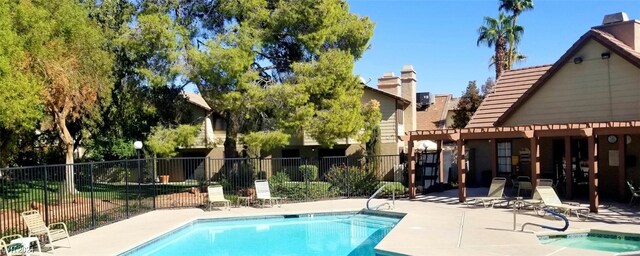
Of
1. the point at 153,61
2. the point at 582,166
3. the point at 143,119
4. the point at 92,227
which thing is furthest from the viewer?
the point at 143,119

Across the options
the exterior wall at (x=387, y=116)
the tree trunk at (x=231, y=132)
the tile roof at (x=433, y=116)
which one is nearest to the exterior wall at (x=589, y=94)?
the exterior wall at (x=387, y=116)

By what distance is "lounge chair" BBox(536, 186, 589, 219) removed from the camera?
1470 cm

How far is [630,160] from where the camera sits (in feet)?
59.8

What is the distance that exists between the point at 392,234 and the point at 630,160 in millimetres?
10987

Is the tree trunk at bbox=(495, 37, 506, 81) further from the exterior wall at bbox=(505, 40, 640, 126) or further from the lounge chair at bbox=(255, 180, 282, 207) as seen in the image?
the lounge chair at bbox=(255, 180, 282, 207)

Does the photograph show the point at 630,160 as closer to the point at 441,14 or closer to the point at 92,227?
the point at 441,14

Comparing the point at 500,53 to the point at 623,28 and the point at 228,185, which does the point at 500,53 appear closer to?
the point at 623,28

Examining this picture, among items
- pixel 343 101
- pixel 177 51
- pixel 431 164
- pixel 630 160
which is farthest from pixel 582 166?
pixel 177 51

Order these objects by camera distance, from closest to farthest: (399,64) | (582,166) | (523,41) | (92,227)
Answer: (92,227), (582,166), (399,64), (523,41)

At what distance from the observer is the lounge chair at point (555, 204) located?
48.2 feet

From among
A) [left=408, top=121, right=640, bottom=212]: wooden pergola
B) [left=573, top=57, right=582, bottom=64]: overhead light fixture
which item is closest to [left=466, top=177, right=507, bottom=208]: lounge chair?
[left=408, top=121, right=640, bottom=212]: wooden pergola

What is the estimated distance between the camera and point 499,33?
38469mm

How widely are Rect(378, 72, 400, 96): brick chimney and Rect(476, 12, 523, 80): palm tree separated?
10425 mm

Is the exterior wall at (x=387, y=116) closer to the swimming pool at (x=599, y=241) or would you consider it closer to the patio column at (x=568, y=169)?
the patio column at (x=568, y=169)
